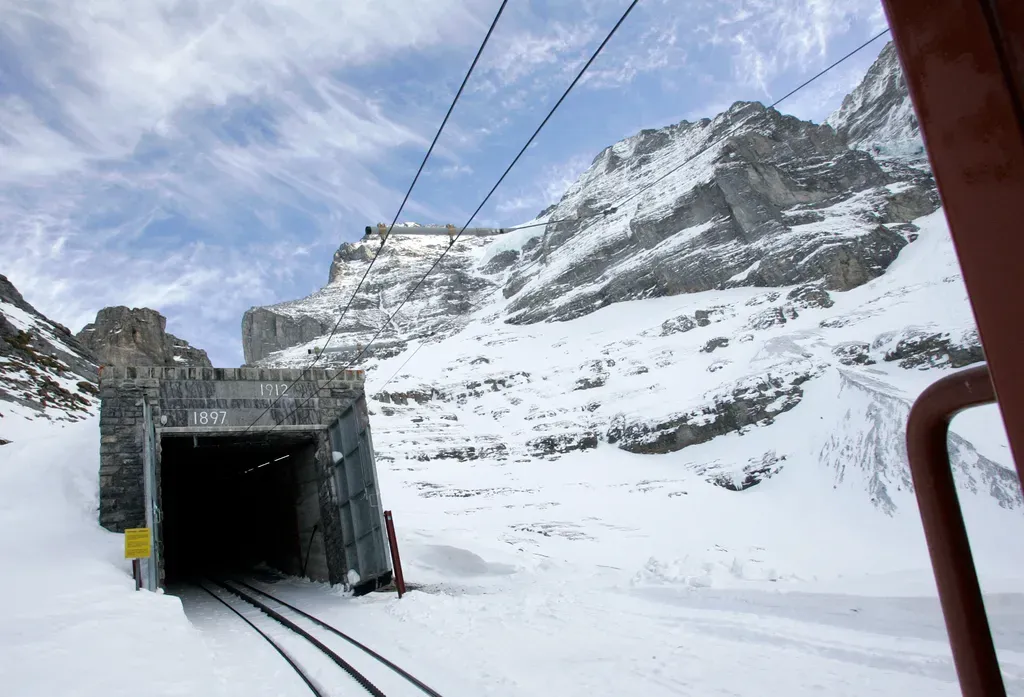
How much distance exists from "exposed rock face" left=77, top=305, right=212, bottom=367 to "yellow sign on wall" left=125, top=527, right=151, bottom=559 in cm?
4293

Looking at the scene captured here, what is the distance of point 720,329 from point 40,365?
44.4 m

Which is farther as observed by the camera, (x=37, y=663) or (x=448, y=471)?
(x=448, y=471)

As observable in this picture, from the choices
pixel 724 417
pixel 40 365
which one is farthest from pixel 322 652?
pixel 724 417

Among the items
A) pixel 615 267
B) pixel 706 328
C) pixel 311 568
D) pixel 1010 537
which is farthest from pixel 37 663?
pixel 615 267

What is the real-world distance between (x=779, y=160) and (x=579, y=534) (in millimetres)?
76387

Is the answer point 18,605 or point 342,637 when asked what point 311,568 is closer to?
point 342,637

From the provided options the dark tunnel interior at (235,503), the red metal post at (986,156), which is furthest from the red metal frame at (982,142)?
the dark tunnel interior at (235,503)

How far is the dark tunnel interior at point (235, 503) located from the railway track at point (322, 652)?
3.11 m

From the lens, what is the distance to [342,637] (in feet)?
34.4

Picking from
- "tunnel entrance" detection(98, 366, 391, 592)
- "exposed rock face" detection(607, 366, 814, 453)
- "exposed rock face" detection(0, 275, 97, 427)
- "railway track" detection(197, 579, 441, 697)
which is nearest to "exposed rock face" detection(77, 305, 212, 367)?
"exposed rock face" detection(0, 275, 97, 427)

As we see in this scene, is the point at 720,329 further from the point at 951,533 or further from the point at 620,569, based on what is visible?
the point at 951,533

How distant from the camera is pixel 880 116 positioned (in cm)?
11156

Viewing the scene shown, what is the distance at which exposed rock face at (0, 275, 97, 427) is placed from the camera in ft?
81.4

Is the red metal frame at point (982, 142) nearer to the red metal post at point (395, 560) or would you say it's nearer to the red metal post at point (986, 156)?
the red metal post at point (986, 156)
